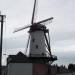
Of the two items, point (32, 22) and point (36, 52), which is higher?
point (32, 22)

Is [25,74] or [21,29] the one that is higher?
[21,29]

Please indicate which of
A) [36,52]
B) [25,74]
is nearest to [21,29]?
[36,52]

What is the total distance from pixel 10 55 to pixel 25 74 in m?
7.46

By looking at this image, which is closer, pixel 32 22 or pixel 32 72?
pixel 32 72

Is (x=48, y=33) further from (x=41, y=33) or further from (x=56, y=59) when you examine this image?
(x=56, y=59)

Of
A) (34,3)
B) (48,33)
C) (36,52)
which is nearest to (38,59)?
(36,52)

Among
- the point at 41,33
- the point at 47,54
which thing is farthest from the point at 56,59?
the point at 41,33

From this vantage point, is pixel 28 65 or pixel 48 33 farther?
pixel 48 33

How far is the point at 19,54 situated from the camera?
77.5 meters

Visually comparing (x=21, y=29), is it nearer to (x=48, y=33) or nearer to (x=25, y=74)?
(x=48, y=33)

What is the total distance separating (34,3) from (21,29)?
7799 millimetres

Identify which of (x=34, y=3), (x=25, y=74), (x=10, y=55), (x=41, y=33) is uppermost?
(x=34, y=3)

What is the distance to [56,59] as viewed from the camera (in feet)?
248

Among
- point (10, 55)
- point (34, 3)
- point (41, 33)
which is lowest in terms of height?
point (10, 55)
